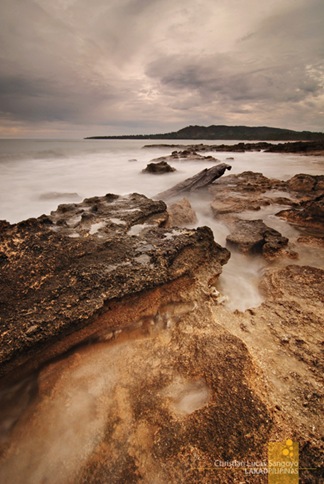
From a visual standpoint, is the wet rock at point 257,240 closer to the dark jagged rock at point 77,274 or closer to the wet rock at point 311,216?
the dark jagged rock at point 77,274

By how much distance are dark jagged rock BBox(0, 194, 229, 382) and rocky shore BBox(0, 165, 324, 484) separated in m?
0.01

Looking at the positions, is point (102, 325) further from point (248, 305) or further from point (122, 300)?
point (248, 305)

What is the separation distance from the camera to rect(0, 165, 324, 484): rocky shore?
141 cm

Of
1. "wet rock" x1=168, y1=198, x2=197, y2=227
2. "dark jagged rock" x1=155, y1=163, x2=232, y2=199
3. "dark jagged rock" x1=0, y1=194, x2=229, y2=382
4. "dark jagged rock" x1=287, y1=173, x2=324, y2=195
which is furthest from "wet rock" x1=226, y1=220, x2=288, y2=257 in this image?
"dark jagged rock" x1=287, y1=173, x2=324, y2=195

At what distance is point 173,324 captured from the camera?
7.30 ft

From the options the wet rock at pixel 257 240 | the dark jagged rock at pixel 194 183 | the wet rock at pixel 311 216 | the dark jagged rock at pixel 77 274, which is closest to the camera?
the dark jagged rock at pixel 77 274

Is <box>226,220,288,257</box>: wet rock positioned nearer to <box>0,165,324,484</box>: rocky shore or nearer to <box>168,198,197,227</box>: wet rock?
<box>0,165,324,484</box>: rocky shore

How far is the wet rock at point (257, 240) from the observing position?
3695mm

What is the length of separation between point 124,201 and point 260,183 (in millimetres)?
5891

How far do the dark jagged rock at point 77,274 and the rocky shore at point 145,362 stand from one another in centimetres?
1

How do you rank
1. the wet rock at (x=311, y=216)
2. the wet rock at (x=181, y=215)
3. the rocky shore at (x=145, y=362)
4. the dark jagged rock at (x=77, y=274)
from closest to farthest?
the rocky shore at (x=145, y=362)
the dark jagged rock at (x=77, y=274)
the wet rock at (x=311, y=216)
the wet rock at (x=181, y=215)

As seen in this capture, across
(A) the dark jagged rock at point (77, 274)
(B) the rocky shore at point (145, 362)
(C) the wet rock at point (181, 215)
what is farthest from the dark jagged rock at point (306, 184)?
(A) the dark jagged rock at point (77, 274)

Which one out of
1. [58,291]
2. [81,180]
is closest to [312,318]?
[58,291]

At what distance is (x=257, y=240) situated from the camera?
3.87 m
